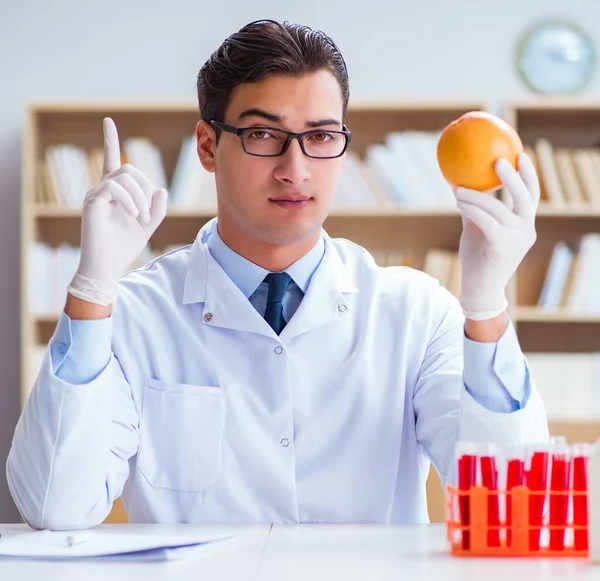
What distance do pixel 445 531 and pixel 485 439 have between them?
158mm

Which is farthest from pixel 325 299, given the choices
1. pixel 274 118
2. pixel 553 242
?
pixel 553 242

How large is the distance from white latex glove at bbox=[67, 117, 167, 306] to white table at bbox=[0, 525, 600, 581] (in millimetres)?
399

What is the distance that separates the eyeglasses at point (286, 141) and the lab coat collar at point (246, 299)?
207 millimetres

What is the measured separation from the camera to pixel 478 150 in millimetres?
1302

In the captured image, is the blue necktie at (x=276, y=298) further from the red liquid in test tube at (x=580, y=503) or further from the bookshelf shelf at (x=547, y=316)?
the bookshelf shelf at (x=547, y=316)

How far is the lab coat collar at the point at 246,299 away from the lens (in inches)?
61.7

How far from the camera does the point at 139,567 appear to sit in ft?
3.42

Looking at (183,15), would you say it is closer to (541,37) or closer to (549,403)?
(541,37)

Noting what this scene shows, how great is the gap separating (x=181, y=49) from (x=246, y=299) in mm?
2338

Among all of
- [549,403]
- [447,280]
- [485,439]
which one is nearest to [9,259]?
[447,280]

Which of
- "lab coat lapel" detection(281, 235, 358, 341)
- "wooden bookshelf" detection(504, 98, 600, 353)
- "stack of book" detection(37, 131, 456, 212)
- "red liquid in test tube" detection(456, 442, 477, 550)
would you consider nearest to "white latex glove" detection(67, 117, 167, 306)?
"lab coat lapel" detection(281, 235, 358, 341)

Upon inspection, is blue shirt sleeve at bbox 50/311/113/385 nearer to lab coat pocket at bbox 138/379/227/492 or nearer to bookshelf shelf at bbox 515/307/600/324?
lab coat pocket at bbox 138/379/227/492

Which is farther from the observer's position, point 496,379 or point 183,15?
point 183,15

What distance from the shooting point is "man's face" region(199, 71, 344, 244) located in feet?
5.01
